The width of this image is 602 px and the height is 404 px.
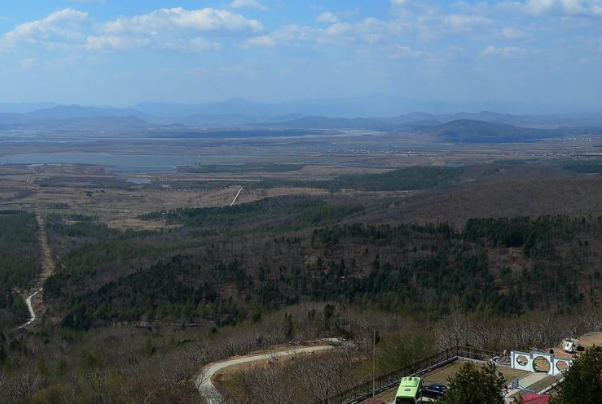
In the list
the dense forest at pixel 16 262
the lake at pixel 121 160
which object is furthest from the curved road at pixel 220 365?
the lake at pixel 121 160

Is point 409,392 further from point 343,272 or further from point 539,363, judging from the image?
point 343,272

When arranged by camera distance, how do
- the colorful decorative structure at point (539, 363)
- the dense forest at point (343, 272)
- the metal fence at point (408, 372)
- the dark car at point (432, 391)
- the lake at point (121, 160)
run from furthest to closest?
the lake at point (121, 160) < the dense forest at point (343, 272) < the colorful decorative structure at point (539, 363) < the metal fence at point (408, 372) < the dark car at point (432, 391)

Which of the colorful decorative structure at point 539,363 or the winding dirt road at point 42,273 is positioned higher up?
the colorful decorative structure at point 539,363

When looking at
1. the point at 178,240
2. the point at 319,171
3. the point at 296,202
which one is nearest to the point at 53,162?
the point at 319,171

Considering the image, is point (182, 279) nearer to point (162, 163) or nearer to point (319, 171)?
point (319, 171)

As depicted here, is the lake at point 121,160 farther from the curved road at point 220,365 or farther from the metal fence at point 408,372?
the metal fence at point 408,372

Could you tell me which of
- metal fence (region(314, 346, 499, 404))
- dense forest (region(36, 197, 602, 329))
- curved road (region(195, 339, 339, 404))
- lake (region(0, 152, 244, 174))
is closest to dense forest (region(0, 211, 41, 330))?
dense forest (region(36, 197, 602, 329))

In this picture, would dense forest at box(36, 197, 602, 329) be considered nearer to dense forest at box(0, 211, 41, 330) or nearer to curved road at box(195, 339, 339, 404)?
dense forest at box(0, 211, 41, 330)
